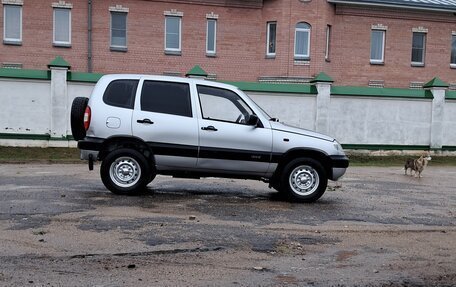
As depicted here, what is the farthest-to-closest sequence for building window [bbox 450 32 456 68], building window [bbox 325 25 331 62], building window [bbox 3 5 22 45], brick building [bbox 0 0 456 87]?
building window [bbox 450 32 456 68] → building window [bbox 325 25 331 62] → brick building [bbox 0 0 456 87] → building window [bbox 3 5 22 45]

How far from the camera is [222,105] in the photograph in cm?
961

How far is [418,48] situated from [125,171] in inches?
1090

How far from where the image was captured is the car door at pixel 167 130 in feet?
30.8

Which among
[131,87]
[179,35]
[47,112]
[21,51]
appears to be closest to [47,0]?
[21,51]

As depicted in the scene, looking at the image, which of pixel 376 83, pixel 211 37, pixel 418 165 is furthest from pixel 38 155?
pixel 376 83

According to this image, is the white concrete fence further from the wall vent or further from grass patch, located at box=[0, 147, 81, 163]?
the wall vent

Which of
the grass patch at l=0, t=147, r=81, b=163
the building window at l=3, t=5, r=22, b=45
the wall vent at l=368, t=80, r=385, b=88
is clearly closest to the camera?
the grass patch at l=0, t=147, r=81, b=163

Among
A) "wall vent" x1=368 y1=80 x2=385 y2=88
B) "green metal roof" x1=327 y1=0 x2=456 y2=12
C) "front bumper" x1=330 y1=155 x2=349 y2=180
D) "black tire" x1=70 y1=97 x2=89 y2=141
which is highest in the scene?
"green metal roof" x1=327 y1=0 x2=456 y2=12

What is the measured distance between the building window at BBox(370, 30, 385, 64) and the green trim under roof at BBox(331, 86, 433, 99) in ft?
36.3

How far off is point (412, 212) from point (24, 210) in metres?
5.93

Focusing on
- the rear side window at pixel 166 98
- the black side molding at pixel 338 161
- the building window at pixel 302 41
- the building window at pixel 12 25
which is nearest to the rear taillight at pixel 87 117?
the rear side window at pixel 166 98

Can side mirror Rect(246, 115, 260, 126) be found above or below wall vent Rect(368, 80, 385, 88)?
below

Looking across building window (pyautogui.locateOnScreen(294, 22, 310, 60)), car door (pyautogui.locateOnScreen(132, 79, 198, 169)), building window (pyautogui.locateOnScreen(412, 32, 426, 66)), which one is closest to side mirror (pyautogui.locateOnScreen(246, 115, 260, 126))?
car door (pyautogui.locateOnScreen(132, 79, 198, 169))

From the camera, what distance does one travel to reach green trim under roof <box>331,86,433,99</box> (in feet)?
69.4
